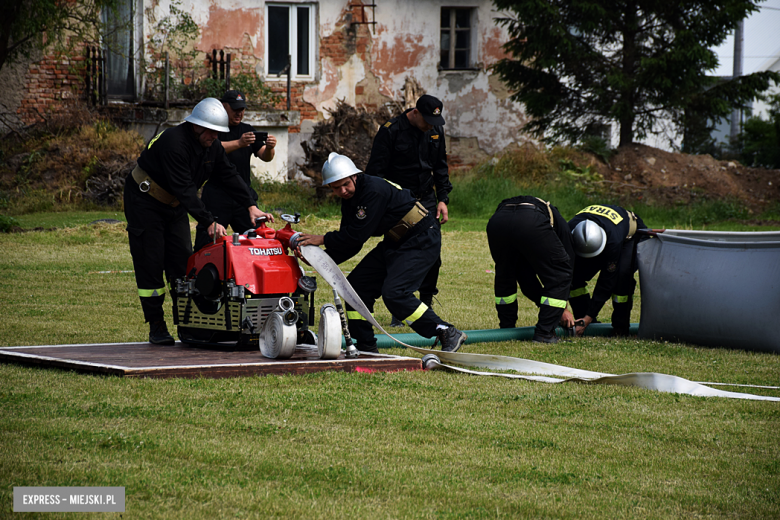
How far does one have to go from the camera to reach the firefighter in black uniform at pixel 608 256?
707 cm

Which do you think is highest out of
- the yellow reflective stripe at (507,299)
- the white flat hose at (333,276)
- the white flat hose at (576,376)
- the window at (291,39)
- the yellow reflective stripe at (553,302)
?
the window at (291,39)

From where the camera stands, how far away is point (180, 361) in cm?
522

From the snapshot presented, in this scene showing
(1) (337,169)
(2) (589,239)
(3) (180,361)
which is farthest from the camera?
(2) (589,239)

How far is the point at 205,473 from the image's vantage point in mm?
3221

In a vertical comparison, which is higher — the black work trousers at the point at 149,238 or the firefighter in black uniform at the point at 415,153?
the firefighter in black uniform at the point at 415,153

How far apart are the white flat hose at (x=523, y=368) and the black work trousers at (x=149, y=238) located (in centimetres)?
125

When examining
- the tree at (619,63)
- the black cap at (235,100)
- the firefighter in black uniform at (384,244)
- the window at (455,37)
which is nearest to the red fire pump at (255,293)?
the firefighter in black uniform at (384,244)

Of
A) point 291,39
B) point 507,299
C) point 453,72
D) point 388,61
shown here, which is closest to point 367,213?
point 507,299

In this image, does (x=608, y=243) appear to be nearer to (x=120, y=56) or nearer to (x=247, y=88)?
(x=247, y=88)

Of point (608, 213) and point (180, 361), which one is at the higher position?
point (608, 213)

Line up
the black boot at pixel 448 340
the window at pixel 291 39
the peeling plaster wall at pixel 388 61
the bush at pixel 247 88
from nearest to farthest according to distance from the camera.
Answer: the black boot at pixel 448 340
the bush at pixel 247 88
the peeling plaster wall at pixel 388 61
the window at pixel 291 39

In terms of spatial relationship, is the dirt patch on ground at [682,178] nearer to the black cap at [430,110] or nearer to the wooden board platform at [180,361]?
the black cap at [430,110]

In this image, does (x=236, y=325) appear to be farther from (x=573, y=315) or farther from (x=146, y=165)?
(x=573, y=315)

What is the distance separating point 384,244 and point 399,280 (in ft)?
1.36
